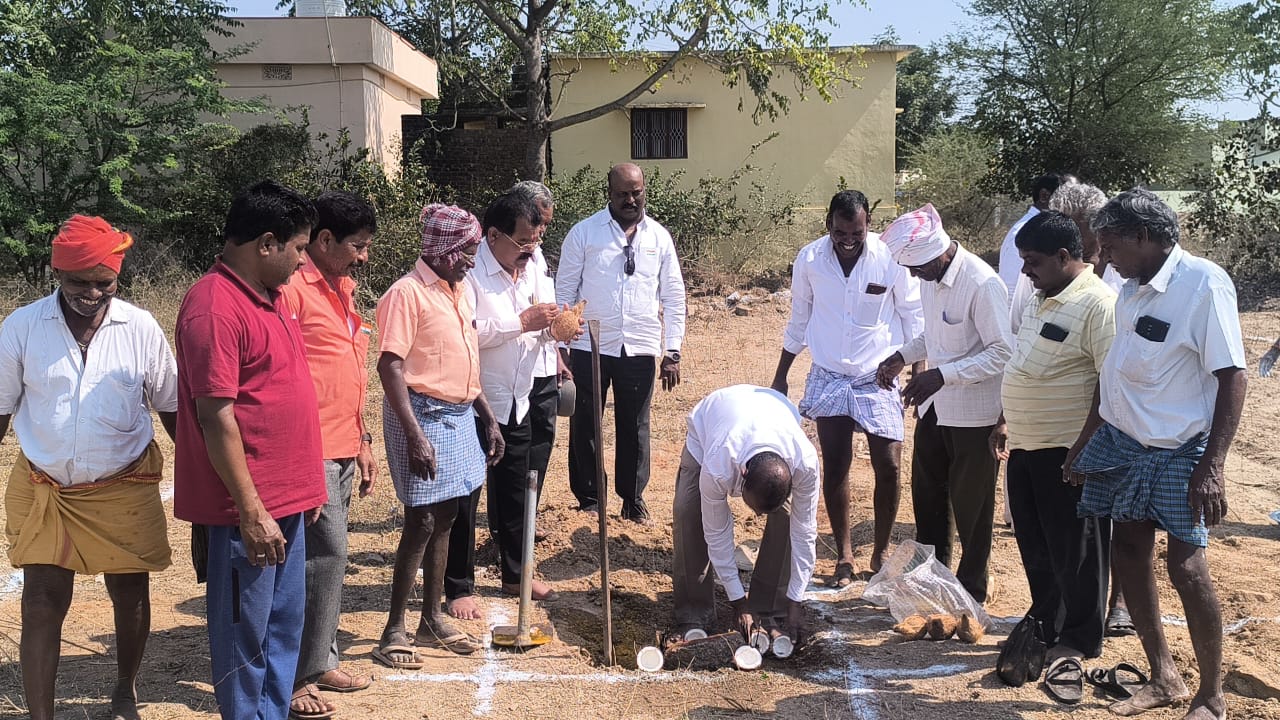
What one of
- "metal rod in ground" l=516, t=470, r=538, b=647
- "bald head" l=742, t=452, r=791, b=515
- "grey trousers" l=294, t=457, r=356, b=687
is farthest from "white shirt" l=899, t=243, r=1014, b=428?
"grey trousers" l=294, t=457, r=356, b=687

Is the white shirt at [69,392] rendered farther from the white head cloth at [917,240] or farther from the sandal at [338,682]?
the white head cloth at [917,240]

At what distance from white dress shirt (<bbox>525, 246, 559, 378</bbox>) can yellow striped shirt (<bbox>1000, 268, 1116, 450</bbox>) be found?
226cm

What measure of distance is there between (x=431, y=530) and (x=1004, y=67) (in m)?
19.4

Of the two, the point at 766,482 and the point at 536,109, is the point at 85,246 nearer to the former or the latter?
the point at 766,482

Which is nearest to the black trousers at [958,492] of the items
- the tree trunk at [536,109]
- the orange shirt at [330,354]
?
the orange shirt at [330,354]

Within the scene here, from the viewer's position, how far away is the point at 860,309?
5.64m

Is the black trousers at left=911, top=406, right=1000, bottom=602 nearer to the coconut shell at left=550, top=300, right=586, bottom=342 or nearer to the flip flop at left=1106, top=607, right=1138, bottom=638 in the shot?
the flip flop at left=1106, top=607, right=1138, bottom=638

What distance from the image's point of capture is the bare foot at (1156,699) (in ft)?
13.1

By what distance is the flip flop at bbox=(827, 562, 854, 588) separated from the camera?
5.55 meters

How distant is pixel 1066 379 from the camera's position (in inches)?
169

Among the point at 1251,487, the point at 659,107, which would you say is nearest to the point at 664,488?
the point at 1251,487

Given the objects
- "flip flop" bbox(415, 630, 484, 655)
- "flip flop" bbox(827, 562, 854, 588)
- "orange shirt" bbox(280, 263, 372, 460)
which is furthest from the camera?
"flip flop" bbox(827, 562, 854, 588)

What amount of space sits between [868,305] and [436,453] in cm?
248

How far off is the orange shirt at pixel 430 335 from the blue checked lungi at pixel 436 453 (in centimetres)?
6
